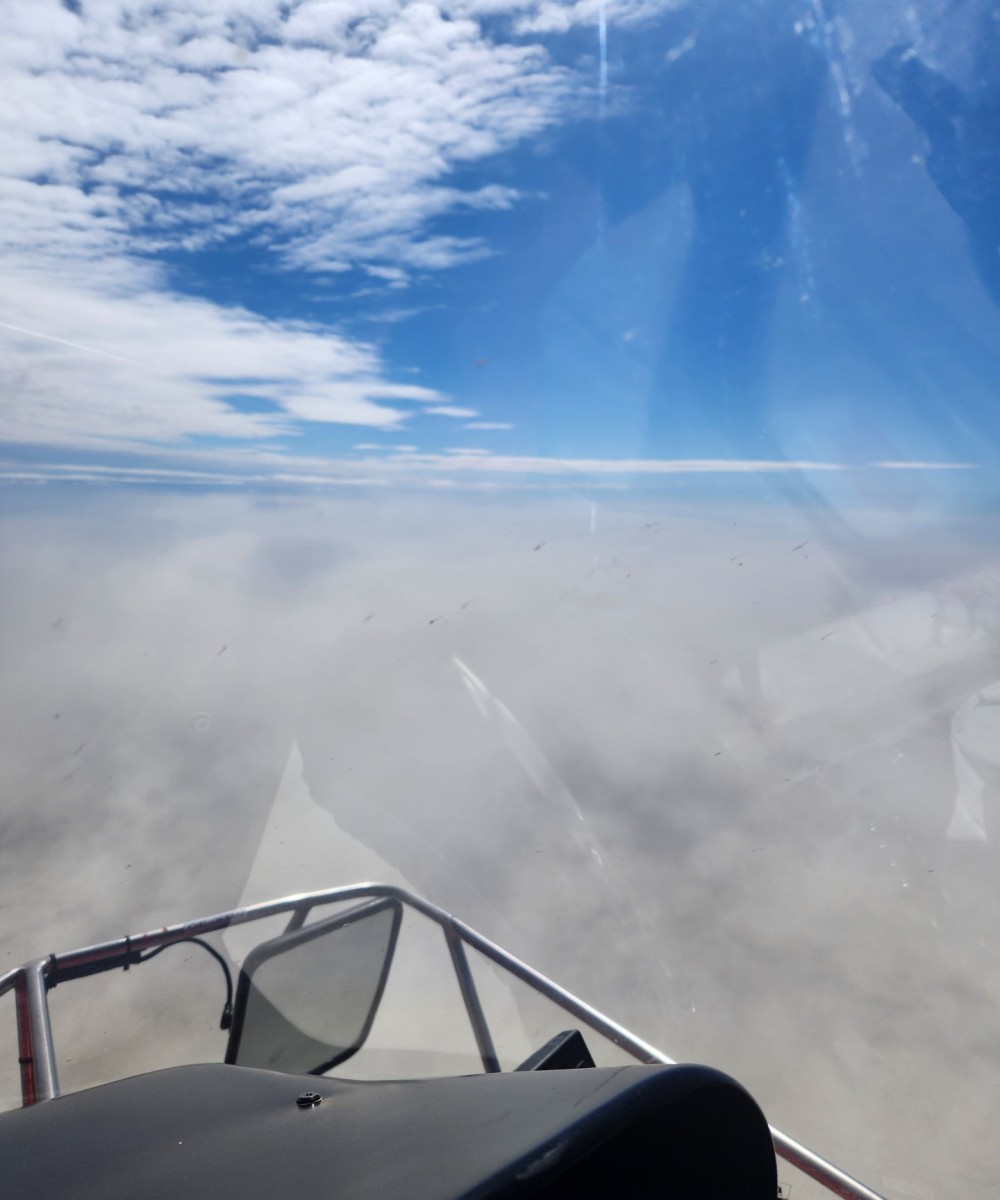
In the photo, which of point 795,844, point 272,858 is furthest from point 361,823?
point 795,844

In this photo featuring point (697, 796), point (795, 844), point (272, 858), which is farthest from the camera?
point (697, 796)

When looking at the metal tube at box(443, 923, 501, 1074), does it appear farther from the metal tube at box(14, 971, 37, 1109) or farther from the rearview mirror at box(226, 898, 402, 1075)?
the metal tube at box(14, 971, 37, 1109)

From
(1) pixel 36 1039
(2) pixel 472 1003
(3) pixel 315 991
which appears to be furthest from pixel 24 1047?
(2) pixel 472 1003

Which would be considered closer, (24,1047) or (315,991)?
(24,1047)

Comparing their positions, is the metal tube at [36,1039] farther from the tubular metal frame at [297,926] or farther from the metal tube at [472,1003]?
the metal tube at [472,1003]

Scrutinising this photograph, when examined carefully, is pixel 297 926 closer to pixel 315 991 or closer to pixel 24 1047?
pixel 315 991

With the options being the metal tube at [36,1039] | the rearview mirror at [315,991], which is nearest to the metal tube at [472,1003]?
the rearview mirror at [315,991]

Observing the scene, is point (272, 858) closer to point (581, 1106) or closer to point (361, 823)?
point (361, 823)
